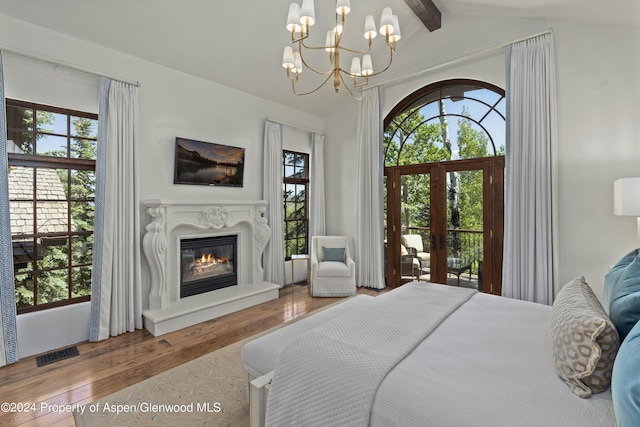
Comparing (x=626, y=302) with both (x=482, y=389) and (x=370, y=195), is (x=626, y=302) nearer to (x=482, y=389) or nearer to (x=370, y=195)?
(x=482, y=389)

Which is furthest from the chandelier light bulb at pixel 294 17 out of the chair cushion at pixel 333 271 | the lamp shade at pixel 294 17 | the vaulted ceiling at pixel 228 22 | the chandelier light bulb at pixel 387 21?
the chair cushion at pixel 333 271

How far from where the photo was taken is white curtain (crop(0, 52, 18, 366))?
8.48ft

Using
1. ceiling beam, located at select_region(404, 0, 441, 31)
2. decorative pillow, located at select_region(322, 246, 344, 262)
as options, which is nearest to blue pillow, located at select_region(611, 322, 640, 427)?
decorative pillow, located at select_region(322, 246, 344, 262)

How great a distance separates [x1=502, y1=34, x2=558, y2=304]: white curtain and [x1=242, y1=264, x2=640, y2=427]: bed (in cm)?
190

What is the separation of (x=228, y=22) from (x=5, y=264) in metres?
3.24

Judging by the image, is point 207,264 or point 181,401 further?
point 207,264

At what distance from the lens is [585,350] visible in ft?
3.91

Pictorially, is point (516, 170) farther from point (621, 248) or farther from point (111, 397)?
point (111, 397)

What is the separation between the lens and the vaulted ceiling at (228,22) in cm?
288

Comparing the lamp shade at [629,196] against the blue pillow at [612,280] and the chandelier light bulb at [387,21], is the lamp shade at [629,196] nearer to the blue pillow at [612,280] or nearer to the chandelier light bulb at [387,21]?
the blue pillow at [612,280]

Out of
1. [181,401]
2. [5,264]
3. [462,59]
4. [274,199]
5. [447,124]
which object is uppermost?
[462,59]

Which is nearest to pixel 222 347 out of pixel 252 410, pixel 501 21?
pixel 252 410

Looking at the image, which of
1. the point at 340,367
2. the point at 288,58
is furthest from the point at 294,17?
the point at 340,367

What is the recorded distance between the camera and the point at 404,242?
4953 mm
